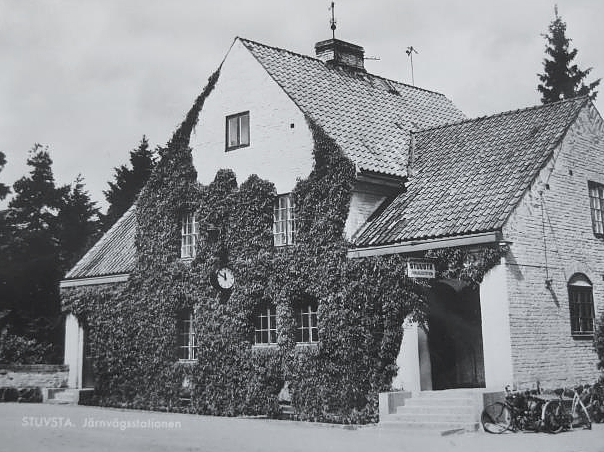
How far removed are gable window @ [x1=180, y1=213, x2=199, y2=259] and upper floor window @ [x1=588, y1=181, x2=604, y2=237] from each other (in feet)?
37.1

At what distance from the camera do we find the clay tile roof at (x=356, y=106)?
2153 cm

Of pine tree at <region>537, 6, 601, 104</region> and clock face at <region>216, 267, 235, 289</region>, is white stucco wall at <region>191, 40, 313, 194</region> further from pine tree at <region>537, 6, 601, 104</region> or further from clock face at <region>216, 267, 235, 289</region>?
pine tree at <region>537, 6, 601, 104</region>

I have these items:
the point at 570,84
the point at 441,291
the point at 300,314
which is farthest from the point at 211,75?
the point at 570,84

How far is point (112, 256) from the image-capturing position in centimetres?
2708

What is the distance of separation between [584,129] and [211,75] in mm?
10992

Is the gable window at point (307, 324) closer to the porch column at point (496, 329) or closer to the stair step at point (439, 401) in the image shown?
the stair step at point (439, 401)

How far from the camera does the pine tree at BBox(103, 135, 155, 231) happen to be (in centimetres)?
4550

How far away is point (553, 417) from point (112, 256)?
1659cm

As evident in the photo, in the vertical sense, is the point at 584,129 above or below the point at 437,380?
above

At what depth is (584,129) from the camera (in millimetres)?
20875

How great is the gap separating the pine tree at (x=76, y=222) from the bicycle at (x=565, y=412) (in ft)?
106

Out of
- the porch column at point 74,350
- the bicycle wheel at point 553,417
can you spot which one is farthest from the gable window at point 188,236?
the bicycle wheel at point 553,417

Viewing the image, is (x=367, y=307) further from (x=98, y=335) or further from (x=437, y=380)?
(x=98, y=335)

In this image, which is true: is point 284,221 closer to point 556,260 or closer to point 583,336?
point 556,260
